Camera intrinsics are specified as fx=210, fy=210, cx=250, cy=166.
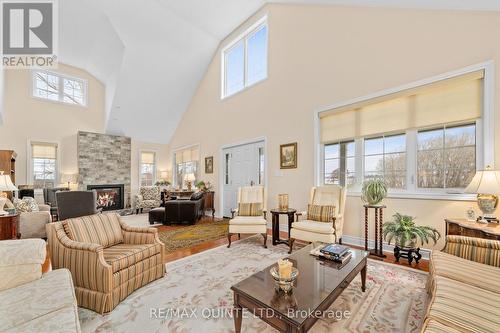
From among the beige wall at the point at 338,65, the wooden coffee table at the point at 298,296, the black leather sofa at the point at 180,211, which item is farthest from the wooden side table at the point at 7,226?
the beige wall at the point at 338,65

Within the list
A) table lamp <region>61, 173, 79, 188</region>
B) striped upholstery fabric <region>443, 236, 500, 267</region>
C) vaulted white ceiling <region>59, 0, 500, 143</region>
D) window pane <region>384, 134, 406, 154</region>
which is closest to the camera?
striped upholstery fabric <region>443, 236, 500, 267</region>

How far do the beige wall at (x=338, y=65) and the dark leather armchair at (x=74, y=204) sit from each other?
10.2 feet

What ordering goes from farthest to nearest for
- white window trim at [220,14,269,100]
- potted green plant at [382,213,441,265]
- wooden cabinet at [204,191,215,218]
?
1. wooden cabinet at [204,191,215,218]
2. white window trim at [220,14,269,100]
3. potted green plant at [382,213,441,265]

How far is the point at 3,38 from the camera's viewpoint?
5145 millimetres

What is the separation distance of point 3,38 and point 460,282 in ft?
30.4


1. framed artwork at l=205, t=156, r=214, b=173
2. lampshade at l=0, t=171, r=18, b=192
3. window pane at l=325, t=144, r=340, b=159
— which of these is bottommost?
lampshade at l=0, t=171, r=18, b=192

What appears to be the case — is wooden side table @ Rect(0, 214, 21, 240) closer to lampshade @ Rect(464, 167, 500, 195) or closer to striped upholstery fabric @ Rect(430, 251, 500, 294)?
striped upholstery fabric @ Rect(430, 251, 500, 294)

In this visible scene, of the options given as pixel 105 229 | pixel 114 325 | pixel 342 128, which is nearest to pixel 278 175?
pixel 342 128

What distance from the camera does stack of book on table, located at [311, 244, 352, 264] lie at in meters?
2.02

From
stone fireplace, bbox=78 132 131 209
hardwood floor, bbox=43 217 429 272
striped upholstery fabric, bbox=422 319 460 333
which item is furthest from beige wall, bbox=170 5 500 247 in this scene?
stone fireplace, bbox=78 132 131 209

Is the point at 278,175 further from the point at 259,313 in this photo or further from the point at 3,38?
the point at 3,38

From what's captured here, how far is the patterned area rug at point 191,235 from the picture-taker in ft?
12.3

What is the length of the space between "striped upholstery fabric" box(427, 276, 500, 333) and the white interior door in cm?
396

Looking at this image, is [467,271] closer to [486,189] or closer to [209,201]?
[486,189]
